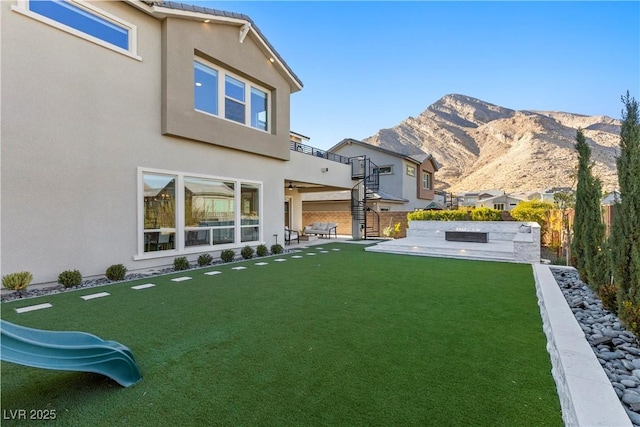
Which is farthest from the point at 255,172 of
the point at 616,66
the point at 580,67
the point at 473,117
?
the point at 473,117

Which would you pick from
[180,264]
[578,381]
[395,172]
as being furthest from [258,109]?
[395,172]

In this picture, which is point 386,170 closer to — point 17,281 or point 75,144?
point 75,144

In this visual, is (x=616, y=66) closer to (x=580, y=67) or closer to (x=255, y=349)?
(x=580, y=67)

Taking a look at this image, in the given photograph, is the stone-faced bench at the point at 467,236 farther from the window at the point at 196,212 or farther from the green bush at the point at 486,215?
the window at the point at 196,212

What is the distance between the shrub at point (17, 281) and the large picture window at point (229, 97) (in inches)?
220

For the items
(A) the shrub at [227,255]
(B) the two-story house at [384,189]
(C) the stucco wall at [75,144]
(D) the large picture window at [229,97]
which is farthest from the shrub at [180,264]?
(B) the two-story house at [384,189]

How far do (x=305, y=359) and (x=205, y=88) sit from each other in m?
8.61

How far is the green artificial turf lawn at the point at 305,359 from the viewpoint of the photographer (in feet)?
7.34

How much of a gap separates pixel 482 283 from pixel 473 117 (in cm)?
10241

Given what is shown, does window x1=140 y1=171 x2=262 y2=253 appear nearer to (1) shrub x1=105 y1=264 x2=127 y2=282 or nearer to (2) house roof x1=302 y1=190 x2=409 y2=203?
(1) shrub x1=105 y1=264 x2=127 y2=282

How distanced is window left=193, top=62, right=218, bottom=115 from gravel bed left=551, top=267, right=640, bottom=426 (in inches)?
382

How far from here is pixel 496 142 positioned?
256ft

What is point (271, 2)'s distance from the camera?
Result: 11102mm

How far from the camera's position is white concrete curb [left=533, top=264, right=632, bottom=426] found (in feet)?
6.03
